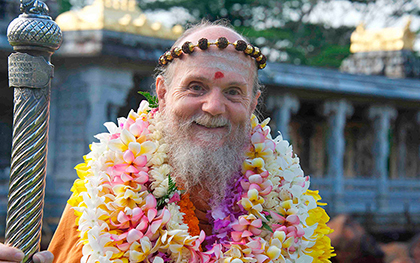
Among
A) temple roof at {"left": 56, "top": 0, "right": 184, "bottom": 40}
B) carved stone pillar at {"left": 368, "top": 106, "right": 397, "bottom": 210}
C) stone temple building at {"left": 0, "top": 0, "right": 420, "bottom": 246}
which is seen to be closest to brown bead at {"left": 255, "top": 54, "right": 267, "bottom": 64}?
stone temple building at {"left": 0, "top": 0, "right": 420, "bottom": 246}

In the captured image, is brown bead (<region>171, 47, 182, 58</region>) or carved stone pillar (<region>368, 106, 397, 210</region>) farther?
carved stone pillar (<region>368, 106, 397, 210</region>)

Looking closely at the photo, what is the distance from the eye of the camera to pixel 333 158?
1168 centimetres

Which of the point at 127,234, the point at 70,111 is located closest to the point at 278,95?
the point at 70,111

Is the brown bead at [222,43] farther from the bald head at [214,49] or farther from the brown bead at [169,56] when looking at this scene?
the brown bead at [169,56]

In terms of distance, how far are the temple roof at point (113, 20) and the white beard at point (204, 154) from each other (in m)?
5.83

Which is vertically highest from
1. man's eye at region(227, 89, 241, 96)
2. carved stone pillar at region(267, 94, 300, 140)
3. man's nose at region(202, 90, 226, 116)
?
carved stone pillar at region(267, 94, 300, 140)

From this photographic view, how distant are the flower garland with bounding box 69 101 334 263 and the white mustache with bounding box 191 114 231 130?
0.28 meters

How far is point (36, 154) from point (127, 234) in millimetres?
600

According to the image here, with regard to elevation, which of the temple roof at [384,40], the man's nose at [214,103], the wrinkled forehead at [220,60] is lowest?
the man's nose at [214,103]

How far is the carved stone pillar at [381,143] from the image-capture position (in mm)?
12477

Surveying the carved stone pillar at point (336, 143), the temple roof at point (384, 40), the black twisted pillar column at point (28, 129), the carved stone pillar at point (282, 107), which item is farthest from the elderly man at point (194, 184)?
the temple roof at point (384, 40)

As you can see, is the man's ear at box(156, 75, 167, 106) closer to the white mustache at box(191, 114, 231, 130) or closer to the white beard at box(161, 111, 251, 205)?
the white beard at box(161, 111, 251, 205)

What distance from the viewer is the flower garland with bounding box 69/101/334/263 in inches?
90.5

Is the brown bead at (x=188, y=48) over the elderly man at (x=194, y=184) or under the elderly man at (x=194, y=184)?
over
